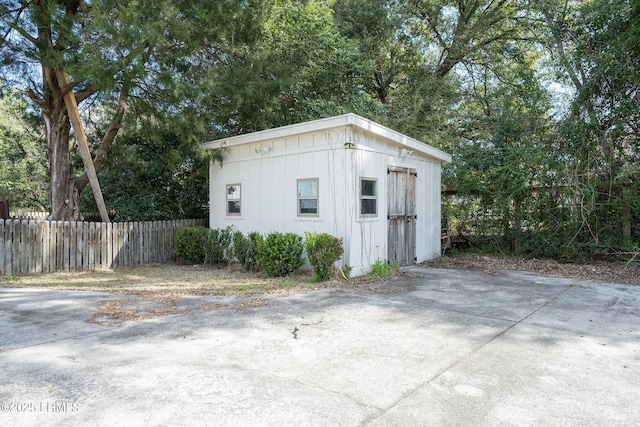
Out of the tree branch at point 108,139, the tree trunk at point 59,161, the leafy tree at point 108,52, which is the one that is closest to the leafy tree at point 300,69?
the leafy tree at point 108,52

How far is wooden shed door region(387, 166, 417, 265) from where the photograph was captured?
327 inches

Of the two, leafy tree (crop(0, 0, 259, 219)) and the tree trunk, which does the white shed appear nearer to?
leafy tree (crop(0, 0, 259, 219))

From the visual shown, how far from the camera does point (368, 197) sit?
7.61 metres

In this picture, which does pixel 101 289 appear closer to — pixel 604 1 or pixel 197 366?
pixel 197 366

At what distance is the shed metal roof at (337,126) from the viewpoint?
704cm

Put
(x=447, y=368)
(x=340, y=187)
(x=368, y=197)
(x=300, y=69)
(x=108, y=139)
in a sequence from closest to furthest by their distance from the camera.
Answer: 1. (x=447, y=368)
2. (x=340, y=187)
3. (x=368, y=197)
4. (x=108, y=139)
5. (x=300, y=69)

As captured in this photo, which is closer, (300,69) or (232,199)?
(232,199)

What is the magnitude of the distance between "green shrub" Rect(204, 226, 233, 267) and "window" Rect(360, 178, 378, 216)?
10.9 feet

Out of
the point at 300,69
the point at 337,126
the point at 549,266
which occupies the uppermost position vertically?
the point at 300,69

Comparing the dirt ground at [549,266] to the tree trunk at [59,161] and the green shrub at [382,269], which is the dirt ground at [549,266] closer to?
the green shrub at [382,269]

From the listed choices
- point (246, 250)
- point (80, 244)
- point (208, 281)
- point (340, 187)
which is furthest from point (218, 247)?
point (340, 187)

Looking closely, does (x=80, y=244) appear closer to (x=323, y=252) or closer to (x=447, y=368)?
(x=323, y=252)

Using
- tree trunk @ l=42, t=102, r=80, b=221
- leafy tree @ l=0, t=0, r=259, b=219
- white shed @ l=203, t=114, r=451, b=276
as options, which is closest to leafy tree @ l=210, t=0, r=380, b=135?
leafy tree @ l=0, t=0, r=259, b=219

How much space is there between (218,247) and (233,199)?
3.76ft
